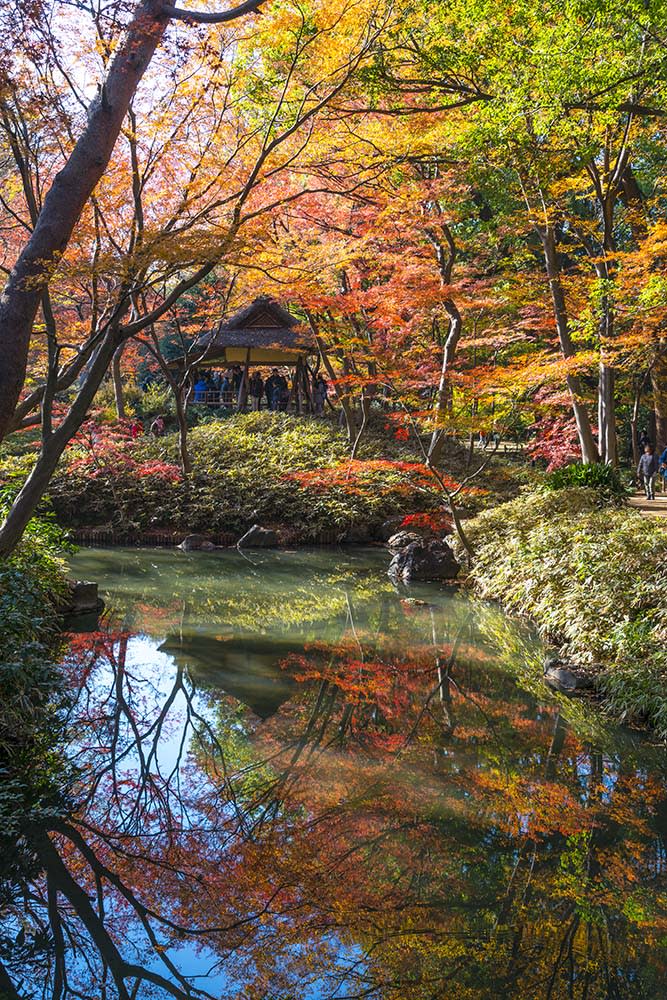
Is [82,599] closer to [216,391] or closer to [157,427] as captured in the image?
[157,427]

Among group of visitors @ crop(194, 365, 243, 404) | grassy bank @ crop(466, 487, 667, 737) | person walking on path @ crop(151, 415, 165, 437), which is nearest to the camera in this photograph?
grassy bank @ crop(466, 487, 667, 737)

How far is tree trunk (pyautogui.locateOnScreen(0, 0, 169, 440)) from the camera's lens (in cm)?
496

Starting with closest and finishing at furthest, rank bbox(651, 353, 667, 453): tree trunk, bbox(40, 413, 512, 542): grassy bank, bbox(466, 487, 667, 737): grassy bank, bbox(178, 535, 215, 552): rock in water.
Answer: bbox(466, 487, 667, 737): grassy bank
bbox(178, 535, 215, 552): rock in water
bbox(40, 413, 512, 542): grassy bank
bbox(651, 353, 667, 453): tree trunk

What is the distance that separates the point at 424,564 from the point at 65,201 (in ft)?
26.7

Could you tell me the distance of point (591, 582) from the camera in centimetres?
799

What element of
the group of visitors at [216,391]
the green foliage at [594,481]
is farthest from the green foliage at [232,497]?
the group of visitors at [216,391]

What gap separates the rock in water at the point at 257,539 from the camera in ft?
50.1

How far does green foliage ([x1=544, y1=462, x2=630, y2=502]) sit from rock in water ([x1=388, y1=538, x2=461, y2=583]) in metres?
1.83

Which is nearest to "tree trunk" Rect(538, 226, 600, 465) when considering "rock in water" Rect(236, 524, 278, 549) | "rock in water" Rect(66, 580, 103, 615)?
"rock in water" Rect(236, 524, 278, 549)

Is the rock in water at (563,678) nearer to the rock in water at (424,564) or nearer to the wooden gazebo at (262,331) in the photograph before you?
the rock in water at (424,564)

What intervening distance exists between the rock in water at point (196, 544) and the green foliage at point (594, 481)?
6.31 metres

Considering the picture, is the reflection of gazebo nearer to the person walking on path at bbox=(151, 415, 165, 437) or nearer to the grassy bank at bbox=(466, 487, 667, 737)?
the person walking on path at bbox=(151, 415, 165, 437)

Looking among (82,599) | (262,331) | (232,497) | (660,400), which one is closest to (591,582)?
(82,599)

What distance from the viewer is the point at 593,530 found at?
9.39m
